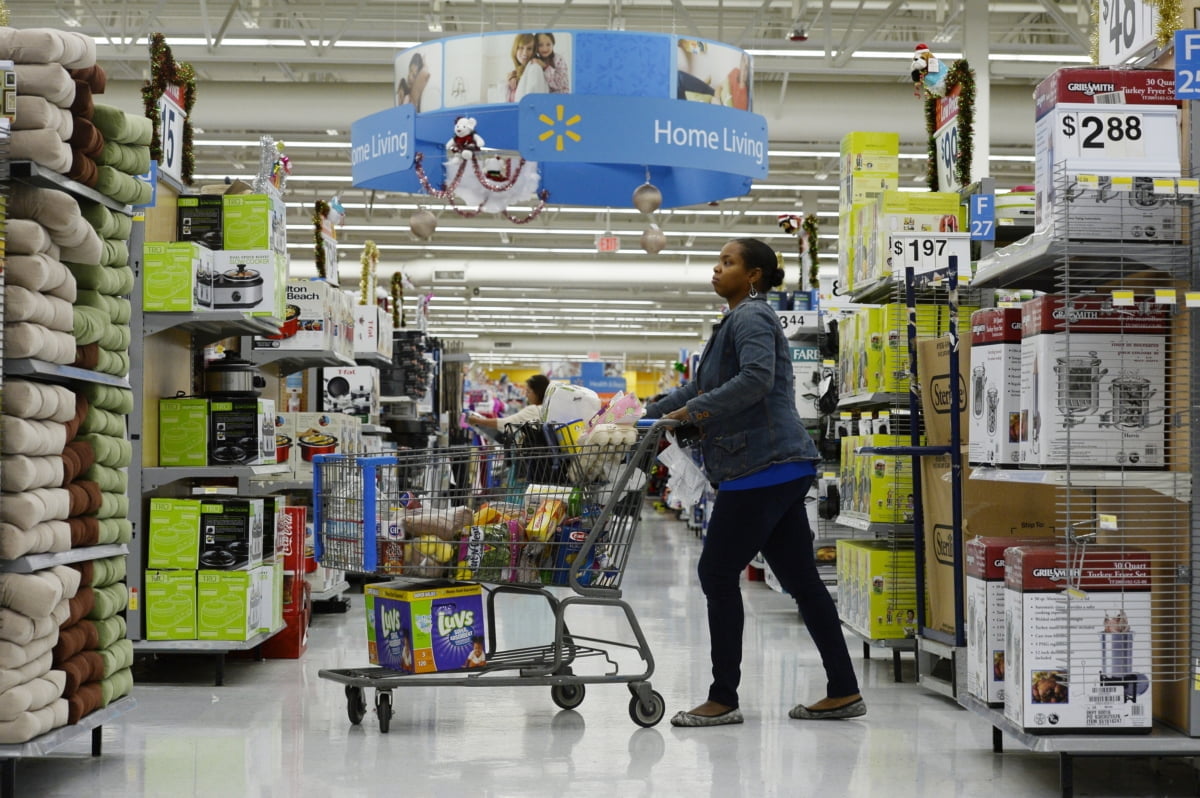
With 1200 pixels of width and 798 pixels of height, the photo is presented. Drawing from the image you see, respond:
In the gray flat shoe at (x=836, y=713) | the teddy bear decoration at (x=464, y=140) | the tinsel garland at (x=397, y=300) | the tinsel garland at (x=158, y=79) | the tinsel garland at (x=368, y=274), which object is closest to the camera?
the gray flat shoe at (x=836, y=713)

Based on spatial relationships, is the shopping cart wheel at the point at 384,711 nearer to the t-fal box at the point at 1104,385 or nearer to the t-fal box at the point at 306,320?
the t-fal box at the point at 1104,385

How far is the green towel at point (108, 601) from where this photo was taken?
3.62 m

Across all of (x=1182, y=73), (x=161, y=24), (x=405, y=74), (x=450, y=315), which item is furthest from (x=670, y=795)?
(x=450, y=315)

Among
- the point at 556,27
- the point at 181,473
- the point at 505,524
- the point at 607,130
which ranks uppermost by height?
the point at 556,27

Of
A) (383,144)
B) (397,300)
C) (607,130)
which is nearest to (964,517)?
(607,130)

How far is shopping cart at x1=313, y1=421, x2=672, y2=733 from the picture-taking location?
4301mm

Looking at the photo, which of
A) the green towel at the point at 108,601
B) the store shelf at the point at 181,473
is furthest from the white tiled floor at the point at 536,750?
the store shelf at the point at 181,473

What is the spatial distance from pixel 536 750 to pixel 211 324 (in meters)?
2.51

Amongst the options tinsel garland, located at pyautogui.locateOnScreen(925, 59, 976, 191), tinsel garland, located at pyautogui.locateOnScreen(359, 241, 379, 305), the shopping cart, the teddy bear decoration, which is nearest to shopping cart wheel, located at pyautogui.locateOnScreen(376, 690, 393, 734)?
the shopping cart

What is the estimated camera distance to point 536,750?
4.05 m

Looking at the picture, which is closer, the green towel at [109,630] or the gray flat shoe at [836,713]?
the green towel at [109,630]

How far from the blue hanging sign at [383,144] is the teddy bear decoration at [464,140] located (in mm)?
277

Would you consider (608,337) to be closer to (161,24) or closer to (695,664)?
(161,24)

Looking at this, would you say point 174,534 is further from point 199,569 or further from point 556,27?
point 556,27
